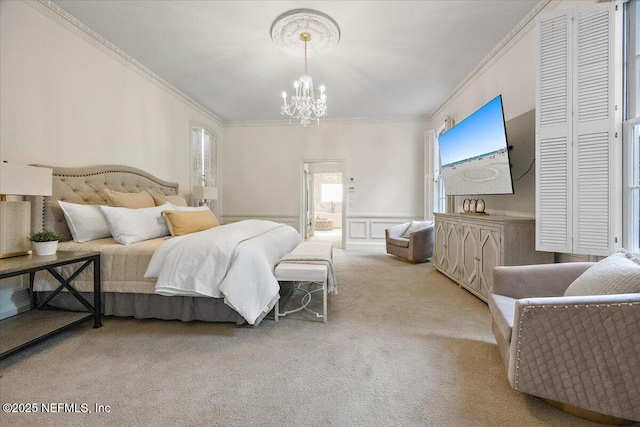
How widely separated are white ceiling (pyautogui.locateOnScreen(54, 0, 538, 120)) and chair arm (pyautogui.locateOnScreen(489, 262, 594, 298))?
94.3 inches

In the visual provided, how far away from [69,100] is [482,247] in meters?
4.42

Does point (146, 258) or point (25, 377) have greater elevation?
point (146, 258)

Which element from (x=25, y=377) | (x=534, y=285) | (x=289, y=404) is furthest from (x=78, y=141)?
(x=534, y=285)

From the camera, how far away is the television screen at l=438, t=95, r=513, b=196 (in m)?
2.84

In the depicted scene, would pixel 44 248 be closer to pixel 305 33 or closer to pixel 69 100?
pixel 69 100

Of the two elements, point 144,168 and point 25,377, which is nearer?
point 25,377

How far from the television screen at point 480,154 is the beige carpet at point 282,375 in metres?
1.39

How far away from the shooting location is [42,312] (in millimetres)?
2441

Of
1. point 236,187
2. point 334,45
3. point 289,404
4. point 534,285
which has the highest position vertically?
point 334,45

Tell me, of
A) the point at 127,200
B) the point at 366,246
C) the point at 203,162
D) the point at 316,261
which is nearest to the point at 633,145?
the point at 316,261

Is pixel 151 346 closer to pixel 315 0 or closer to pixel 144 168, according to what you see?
pixel 144 168

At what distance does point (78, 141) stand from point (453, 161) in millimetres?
4390

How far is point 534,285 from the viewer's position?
1.82m

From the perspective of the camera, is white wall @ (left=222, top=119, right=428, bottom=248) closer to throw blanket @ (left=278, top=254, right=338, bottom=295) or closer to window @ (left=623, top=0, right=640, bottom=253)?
throw blanket @ (left=278, top=254, right=338, bottom=295)
